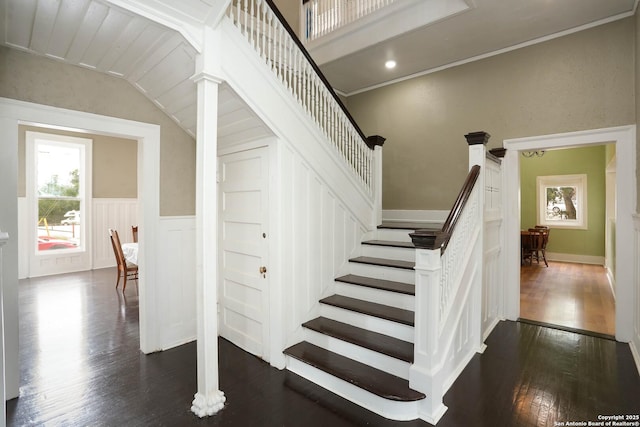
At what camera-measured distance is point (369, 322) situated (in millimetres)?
3018

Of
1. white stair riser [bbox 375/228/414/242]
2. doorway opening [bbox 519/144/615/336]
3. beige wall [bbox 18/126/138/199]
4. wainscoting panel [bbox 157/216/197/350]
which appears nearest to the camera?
wainscoting panel [bbox 157/216/197/350]

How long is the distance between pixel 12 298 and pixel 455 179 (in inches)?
194

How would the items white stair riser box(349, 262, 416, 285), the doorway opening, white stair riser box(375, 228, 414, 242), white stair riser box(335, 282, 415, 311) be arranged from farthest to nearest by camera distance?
the doorway opening
white stair riser box(375, 228, 414, 242)
white stair riser box(349, 262, 416, 285)
white stair riser box(335, 282, 415, 311)

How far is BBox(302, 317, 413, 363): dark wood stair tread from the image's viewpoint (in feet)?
8.58

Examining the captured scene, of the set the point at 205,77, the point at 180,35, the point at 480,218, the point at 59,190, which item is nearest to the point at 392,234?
the point at 480,218

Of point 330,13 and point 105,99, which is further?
point 330,13

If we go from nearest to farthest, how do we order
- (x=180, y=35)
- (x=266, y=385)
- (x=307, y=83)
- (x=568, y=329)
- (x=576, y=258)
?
1. (x=180, y=35)
2. (x=266, y=385)
3. (x=307, y=83)
4. (x=568, y=329)
5. (x=576, y=258)

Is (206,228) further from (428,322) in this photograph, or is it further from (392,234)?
(392,234)

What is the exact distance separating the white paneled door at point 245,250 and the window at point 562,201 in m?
8.63

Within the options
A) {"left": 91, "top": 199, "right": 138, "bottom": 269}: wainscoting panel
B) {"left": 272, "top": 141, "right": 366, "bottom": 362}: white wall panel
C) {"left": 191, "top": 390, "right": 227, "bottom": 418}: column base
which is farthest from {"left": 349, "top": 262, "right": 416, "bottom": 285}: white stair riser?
{"left": 91, "top": 199, "right": 138, "bottom": 269}: wainscoting panel

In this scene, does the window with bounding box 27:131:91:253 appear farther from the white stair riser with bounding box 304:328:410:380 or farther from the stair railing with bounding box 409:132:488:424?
the stair railing with bounding box 409:132:488:424

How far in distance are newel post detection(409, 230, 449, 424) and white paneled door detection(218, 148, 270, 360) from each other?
4.59ft

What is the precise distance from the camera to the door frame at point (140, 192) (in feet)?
8.32

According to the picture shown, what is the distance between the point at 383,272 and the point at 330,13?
3819mm
